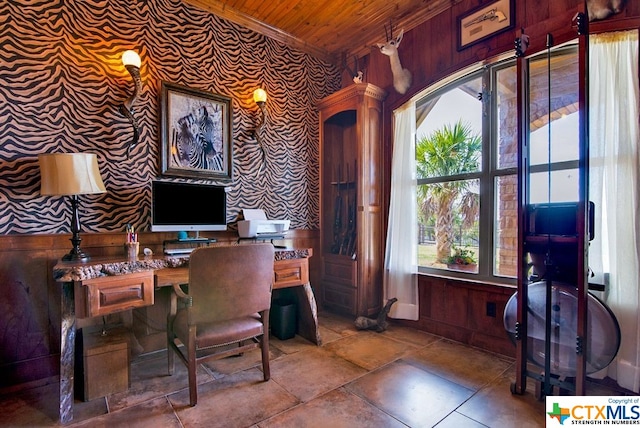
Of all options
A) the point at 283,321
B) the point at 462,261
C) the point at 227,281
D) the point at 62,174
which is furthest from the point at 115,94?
the point at 462,261

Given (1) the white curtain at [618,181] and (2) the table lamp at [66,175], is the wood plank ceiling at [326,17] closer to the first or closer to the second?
(1) the white curtain at [618,181]

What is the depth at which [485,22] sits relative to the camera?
2570 mm

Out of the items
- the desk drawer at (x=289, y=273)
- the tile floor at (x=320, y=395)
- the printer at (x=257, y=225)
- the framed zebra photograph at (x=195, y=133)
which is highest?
the framed zebra photograph at (x=195, y=133)

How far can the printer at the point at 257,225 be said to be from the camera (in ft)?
9.21

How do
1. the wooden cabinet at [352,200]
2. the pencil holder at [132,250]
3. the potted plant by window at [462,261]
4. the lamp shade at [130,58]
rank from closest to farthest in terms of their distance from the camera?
the pencil holder at [132,250] → the lamp shade at [130,58] → the potted plant by window at [462,261] → the wooden cabinet at [352,200]

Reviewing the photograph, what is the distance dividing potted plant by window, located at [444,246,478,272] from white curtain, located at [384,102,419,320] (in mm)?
329

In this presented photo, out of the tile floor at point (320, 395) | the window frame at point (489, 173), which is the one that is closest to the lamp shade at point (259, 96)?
the window frame at point (489, 173)

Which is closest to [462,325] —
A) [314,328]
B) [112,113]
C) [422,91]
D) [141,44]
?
[314,328]

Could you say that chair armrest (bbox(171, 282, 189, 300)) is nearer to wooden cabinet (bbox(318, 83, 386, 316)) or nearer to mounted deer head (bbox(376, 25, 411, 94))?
wooden cabinet (bbox(318, 83, 386, 316))

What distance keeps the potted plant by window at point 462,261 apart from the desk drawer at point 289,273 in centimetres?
136

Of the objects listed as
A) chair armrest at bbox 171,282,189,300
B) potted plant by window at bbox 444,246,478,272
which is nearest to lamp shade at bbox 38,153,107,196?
chair armrest at bbox 171,282,189,300

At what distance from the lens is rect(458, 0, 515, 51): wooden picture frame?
8.07 ft

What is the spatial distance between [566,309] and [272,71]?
3.21m

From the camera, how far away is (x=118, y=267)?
184cm
